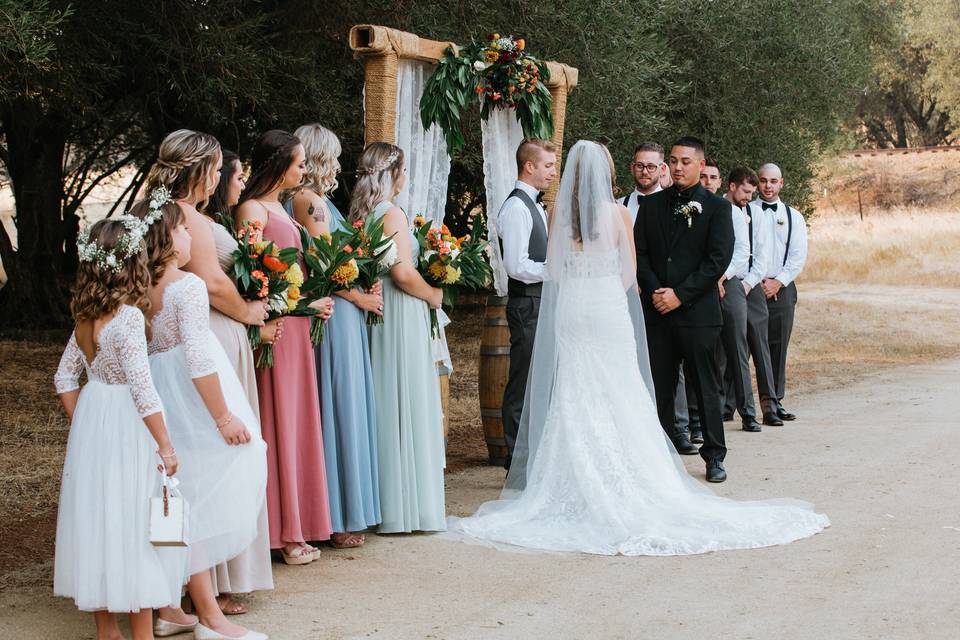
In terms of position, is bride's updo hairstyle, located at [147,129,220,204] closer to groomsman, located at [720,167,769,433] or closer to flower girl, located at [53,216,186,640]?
flower girl, located at [53,216,186,640]

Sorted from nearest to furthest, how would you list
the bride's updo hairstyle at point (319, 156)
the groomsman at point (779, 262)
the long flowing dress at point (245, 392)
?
the long flowing dress at point (245, 392) < the bride's updo hairstyle at point (319, 156) < the groomsman at point (779, 262)

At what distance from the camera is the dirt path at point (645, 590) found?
4770 mm

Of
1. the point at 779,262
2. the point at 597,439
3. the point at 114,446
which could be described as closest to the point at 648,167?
the point at 779,262

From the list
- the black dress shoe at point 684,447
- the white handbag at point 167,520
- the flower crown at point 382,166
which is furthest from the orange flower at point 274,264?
the black dress shoe at point 684,447

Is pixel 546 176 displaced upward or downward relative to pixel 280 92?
downward

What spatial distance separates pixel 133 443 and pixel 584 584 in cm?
217

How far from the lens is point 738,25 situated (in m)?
16.1

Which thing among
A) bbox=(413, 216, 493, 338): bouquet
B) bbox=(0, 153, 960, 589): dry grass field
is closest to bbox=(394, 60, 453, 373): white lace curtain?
bbox=(413, 216, 493, 338): bouquet

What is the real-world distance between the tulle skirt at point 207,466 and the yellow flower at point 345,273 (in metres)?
1.28

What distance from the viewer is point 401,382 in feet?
21.0

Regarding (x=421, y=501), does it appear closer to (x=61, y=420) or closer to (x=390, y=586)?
(x=390, y=586)

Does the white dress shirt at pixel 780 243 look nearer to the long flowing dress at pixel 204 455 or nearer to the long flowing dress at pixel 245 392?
the long flowing dress at pixel 245 392

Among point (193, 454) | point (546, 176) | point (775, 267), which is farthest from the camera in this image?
point (775, 267)

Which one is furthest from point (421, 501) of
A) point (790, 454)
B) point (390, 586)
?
point (790, 454)
